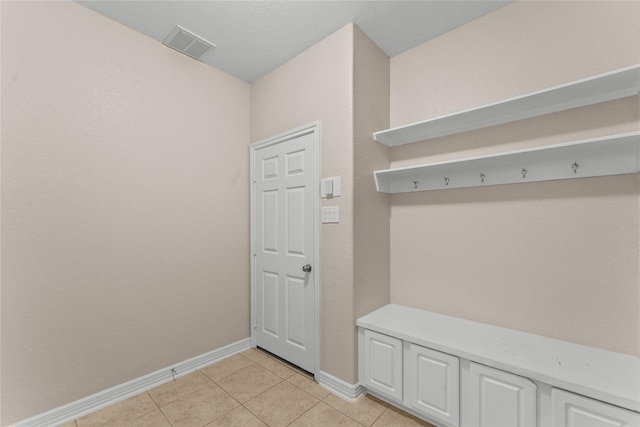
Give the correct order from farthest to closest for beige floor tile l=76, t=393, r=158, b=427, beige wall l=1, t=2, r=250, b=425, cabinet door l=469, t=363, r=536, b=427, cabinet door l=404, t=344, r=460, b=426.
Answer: beige floor tile l=76, t=393, r=158, b=427
beige wall l=1, t=2, r=250, b=425
cabinet door l=404, t=344, r=460, b=426
cabinet door l=469, t=363, r=536, b=427

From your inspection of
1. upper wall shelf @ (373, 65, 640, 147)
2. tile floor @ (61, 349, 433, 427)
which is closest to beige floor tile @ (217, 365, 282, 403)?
tile floor @ (61, 349, 433, 427)

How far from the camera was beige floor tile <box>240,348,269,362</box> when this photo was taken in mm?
2631

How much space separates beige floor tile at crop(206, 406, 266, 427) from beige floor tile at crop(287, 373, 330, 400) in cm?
43

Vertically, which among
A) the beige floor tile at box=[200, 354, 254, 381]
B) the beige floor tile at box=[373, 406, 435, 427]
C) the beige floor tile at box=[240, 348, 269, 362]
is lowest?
the beige floor tile at box=[240, 348, 269, 362]

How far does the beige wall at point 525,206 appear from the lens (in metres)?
1.55

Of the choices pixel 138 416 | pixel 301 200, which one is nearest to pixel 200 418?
pixel 138 416

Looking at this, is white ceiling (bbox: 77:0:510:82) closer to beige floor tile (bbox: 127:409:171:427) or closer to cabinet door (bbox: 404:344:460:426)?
cabinet door (bbox: 404:344:460:426)

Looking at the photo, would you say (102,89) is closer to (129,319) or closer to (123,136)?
(123,136)

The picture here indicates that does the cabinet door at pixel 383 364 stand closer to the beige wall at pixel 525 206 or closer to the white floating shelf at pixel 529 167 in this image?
the beige wall at pixel 525 206

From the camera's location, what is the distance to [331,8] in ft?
6.37

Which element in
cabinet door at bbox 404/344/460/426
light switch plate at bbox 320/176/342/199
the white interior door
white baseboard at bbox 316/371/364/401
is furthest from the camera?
the white interior door

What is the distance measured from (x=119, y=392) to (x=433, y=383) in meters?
2.22

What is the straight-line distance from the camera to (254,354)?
8.89 feet

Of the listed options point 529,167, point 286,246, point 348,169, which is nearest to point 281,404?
point 286,246
